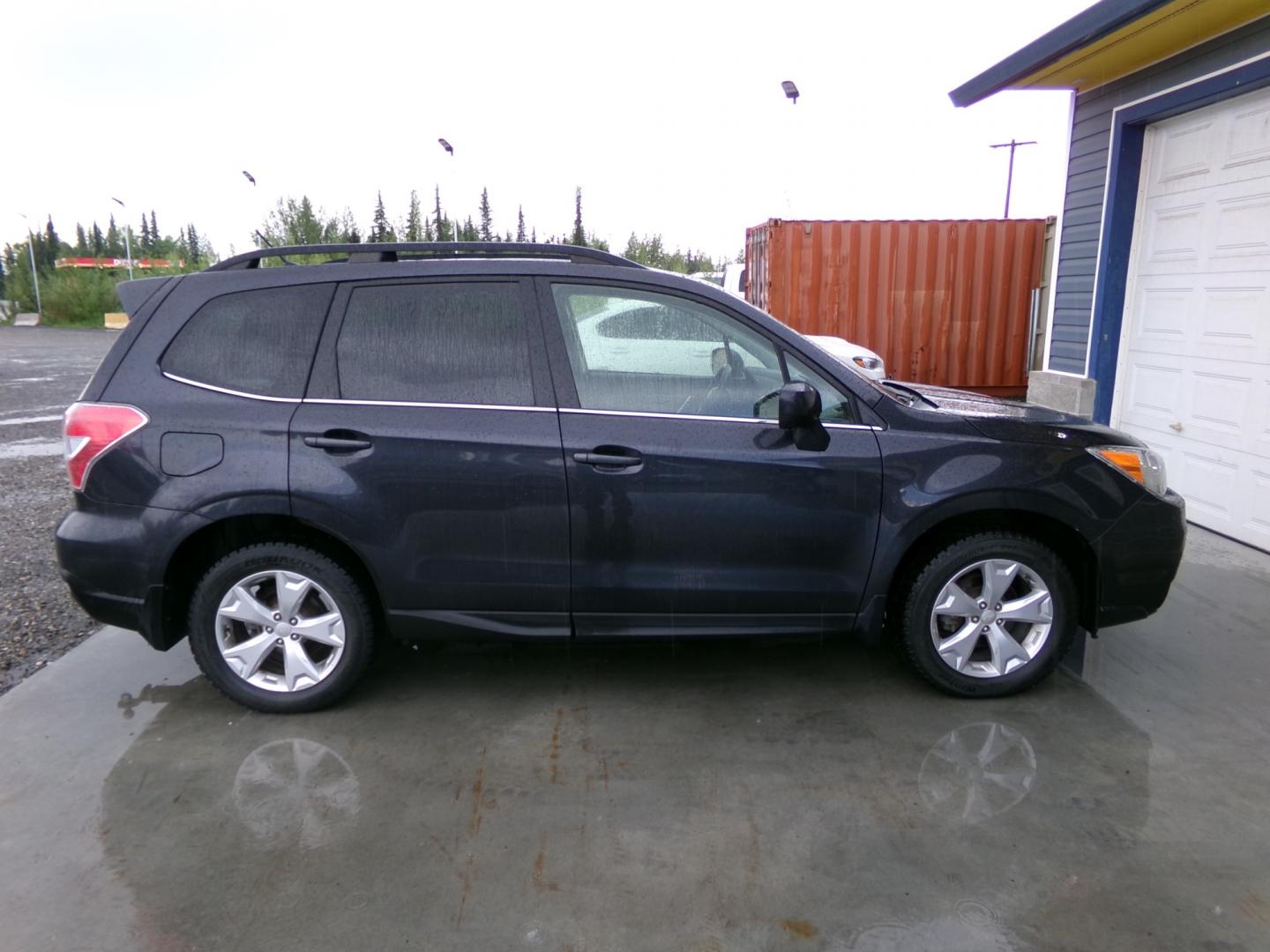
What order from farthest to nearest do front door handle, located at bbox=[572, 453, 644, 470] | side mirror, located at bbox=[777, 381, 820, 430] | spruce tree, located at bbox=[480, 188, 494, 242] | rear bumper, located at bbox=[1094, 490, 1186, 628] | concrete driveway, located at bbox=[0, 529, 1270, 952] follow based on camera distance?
spruce tree, located at bbox=[480, 188, 494, 242]
rear bumper, located at bbox=[1094, 490, 1186, 628]
front door handle, located at bbox=[572, 453, 644, 470]
side mirror, located at bbox=[777, 381, 820, 430]
concrete driveway, located at bbox=[0, 529, 1270, 952]

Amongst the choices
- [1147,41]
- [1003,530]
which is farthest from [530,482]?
[1147,41]

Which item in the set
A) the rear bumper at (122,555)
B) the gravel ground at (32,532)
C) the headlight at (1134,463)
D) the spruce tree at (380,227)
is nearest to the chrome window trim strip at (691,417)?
the headlight at (1134,463)

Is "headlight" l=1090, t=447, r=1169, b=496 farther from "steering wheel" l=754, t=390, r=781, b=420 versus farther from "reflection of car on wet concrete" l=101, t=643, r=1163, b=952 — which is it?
"steering wheel" l=754, t=390, r=781, b=420

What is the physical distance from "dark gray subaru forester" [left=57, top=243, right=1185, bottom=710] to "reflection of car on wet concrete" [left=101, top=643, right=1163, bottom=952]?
14.1 inches

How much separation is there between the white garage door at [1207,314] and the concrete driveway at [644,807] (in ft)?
7.82

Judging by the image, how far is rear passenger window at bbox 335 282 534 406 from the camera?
Result: 146 inches

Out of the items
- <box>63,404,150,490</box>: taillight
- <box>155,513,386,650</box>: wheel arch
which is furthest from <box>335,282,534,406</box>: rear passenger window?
<box>63,404,150,490</box>: taillight

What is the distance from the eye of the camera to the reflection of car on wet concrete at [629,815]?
8.72 feet

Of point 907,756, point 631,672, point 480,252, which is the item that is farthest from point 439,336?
point 907,756

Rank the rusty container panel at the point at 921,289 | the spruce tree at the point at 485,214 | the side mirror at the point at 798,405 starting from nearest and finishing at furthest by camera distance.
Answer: the side mirror at the point at 798,405 < the rusty container panel at the point at 921,289 < the spruce tree at the point at 485,214

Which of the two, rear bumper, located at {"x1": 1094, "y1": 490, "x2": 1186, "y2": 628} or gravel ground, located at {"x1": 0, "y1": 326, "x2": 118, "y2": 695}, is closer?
rear bumper, located at {"x1": 1094, "y1": 490, "x2": 1186, "y2": 628}

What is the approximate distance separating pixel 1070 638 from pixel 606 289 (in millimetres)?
2432

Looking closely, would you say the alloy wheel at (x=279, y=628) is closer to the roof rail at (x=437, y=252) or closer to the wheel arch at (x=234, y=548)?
the wheel arch at (x=234, y=548)

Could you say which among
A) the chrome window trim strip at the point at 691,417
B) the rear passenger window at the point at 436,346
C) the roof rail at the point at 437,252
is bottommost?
the chrome window trim strip at the point at 691,417
